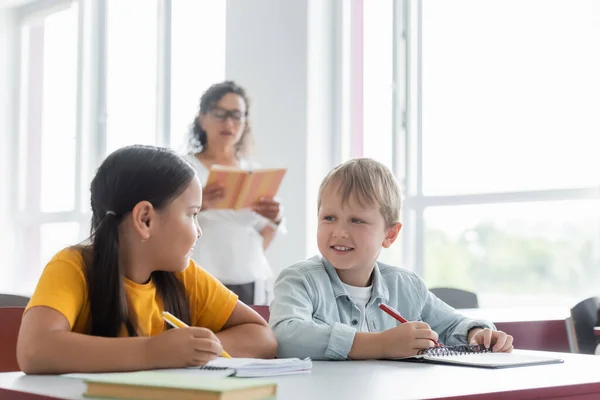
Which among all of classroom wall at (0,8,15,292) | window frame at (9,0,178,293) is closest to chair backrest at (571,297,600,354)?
window frame at (9,0,178,293)

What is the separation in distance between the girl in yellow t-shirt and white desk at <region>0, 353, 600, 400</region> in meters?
0.11

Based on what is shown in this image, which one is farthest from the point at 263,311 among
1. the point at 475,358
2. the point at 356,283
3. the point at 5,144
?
the point at 5,144

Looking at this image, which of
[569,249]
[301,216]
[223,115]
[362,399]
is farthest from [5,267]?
[362,399]

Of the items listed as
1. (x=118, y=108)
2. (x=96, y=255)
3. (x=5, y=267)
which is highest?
(x=118, y=108)

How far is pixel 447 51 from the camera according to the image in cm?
435

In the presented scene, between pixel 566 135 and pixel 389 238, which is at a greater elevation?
pixel 566 135

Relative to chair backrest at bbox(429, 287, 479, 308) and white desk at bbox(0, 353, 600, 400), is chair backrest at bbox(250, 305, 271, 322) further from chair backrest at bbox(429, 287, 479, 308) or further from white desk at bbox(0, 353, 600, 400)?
chair backrest at bbox(429, 287, 479, 308)

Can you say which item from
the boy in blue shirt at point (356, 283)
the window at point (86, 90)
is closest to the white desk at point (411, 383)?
the boy in blue shirt at point (356, 283)

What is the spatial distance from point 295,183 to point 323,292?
9.81ft

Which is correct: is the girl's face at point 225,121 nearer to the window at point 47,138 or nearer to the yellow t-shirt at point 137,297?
the yellow t-shirt at point 137,297

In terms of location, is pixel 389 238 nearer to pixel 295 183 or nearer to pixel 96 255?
pixel 96 255

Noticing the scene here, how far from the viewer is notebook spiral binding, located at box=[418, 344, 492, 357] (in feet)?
4.73

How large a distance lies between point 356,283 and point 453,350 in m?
0.32

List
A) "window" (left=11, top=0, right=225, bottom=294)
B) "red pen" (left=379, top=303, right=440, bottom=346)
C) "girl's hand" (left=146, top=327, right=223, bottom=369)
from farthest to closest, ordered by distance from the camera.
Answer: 1. "window" (left=11, top=0, right=225, bottom=294)
2. "red pen" (left=379, top=303, right=440, bottom=346)
3. "girl's hand" (left=146, top=327, right=223, bottom=369)
